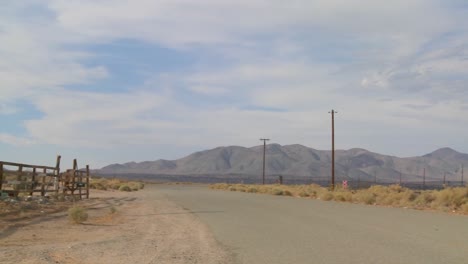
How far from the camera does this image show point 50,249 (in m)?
12.0

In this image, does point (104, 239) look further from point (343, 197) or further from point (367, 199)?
point (343, 197)

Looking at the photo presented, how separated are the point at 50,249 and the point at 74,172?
22.7 metres

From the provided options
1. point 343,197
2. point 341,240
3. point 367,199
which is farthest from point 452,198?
point 341,240

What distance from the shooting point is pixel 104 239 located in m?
14.3

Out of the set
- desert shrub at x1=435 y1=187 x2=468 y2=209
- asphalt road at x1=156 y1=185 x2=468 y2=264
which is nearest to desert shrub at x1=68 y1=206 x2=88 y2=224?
asphalt road at x1=156 y1=185 x2=468 y2=264

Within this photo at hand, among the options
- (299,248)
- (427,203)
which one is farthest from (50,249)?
(427,203)

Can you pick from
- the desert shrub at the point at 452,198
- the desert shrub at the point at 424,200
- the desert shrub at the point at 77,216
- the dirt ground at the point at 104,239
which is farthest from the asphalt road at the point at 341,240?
the desert shrub at the point at 424,200

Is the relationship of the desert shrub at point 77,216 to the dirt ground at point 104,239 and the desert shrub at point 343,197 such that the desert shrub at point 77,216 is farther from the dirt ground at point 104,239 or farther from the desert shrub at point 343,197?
the desert shrub at point 343,197

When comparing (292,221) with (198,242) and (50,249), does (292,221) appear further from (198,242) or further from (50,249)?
(50,249)

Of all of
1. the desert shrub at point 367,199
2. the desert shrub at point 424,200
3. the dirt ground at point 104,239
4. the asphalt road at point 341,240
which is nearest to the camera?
the dirt ground at point 104,239

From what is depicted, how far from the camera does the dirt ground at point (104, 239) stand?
11177 mm

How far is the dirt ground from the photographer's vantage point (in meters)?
11.2

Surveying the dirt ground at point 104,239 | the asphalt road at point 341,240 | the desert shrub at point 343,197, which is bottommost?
the dirt ground at point 104,239

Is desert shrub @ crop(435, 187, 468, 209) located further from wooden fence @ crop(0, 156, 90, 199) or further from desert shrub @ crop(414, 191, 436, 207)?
wooden fence @ crop(0, 156, 90, 199)
